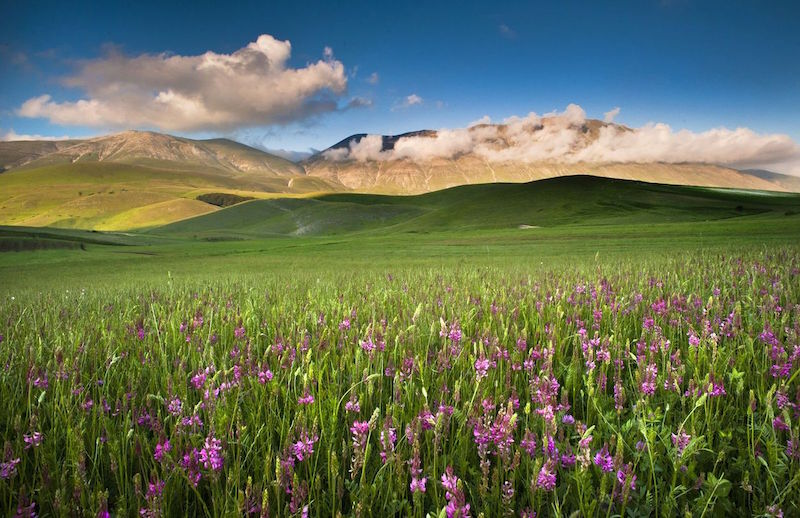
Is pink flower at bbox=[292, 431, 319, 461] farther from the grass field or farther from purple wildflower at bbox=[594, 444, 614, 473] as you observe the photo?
purple wildflower at bbox=[594, 444, 614, 473]

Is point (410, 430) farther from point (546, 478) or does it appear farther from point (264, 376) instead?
point (264, 376)

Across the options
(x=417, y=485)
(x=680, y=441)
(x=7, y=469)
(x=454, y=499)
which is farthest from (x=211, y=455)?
(x=680, y=441)

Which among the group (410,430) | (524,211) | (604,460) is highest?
(524,211)

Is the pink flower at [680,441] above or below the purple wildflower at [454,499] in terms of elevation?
below

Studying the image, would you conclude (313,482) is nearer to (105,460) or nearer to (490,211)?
(105,460)

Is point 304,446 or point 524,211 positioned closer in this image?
point 304,446

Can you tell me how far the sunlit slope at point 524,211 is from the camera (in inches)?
3339

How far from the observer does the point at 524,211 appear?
325 feet

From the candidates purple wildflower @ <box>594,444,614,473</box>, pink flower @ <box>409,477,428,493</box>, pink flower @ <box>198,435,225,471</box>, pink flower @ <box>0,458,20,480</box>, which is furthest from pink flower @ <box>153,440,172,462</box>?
purple wildflower @ <box>594,444,614,473</box>

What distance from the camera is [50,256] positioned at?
32969 mm

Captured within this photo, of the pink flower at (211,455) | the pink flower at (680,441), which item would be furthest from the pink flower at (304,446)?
the pink flower at (680,441)

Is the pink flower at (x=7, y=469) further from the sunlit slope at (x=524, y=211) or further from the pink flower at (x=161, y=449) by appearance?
the sunlit slope at (x=524, y=211)

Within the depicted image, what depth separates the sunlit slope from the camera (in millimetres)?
84812

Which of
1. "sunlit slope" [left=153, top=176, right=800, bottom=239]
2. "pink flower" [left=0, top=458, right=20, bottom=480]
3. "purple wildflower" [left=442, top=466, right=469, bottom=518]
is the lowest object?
"pink flower" [left=0, top=458, right=20, bottom=480]
